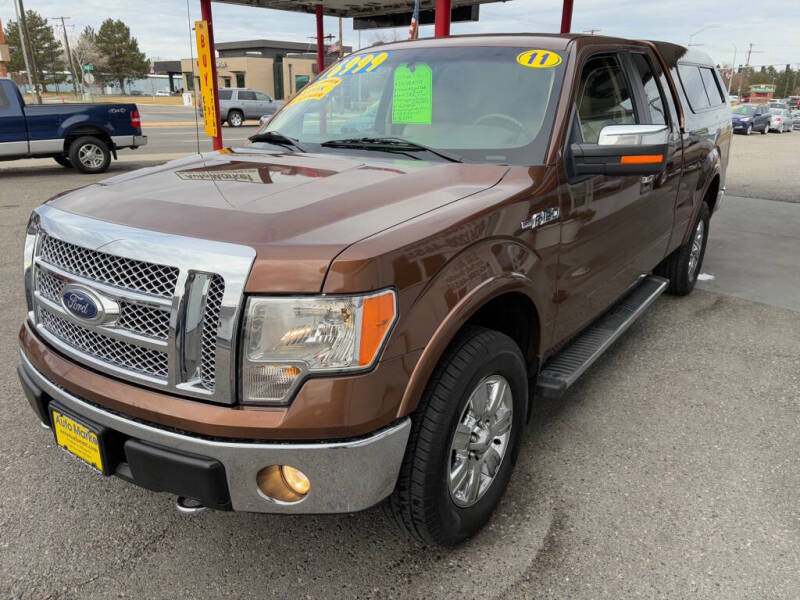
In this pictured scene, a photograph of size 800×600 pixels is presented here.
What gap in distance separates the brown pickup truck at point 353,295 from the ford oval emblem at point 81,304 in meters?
0.01

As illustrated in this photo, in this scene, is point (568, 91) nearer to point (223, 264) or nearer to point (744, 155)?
point (223, 264)

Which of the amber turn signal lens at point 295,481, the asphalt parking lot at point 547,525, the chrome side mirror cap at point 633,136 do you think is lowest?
the asphalt parking lot at point 547,525

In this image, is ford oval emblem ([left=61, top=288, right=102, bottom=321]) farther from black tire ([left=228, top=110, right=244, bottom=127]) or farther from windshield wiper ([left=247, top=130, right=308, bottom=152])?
black tire ([left=228, top=110, right=244, bottom=127])

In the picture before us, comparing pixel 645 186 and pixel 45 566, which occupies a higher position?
pixel 645 186

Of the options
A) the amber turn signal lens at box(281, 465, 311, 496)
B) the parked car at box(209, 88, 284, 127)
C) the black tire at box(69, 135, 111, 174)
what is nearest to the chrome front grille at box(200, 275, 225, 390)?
the amber turn signal lens at box(281, 465, 311, 496)

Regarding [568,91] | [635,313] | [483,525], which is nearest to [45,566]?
[483,525]

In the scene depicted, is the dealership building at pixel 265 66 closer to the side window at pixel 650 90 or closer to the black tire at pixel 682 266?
the black tire at pixel 682 266

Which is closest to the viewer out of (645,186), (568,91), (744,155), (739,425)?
(568,91)

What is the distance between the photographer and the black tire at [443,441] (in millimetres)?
2080

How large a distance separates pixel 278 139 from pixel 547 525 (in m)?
2.28

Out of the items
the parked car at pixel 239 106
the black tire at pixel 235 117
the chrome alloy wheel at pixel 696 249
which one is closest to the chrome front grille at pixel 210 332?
the chrome alloy wheel at pixel 696 249

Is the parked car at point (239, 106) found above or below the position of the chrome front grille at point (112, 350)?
below

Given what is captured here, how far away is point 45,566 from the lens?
92.9 inches

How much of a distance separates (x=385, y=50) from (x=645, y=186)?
5.52 ft
